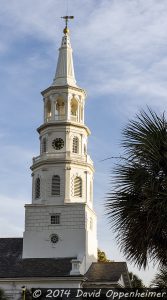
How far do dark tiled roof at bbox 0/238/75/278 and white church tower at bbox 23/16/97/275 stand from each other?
75cm

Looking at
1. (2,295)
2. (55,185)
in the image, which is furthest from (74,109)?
(2,295)

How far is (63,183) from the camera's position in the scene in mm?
58031

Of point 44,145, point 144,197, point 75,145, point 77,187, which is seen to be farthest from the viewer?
point 44,145

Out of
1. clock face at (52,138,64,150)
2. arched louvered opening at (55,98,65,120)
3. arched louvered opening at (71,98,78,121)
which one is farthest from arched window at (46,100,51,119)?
clock face at (52,138,64,150)

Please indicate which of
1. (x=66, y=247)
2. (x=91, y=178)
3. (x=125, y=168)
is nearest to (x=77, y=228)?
(x=66, y=247)

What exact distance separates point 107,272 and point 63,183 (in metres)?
9.32

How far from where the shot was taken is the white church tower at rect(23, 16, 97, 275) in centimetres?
5644

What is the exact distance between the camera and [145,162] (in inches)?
725

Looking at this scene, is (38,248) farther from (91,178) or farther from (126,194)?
(126,194)

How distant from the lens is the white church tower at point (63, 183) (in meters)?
56.4

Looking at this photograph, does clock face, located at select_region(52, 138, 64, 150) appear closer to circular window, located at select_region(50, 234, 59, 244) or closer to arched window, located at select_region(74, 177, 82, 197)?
arched window, located at select_region(74, 177, 82, 197)

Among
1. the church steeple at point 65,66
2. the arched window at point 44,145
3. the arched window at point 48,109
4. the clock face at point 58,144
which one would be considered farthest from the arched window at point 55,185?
the church steeple at point 65,66

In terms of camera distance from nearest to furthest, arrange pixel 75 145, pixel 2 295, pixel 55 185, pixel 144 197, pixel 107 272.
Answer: pixel 144 197 → pixel 2 295 → pixel 107 272 → pixel 55 185 → pixel 75 145

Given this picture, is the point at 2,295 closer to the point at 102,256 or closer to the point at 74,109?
the point at 74,109
